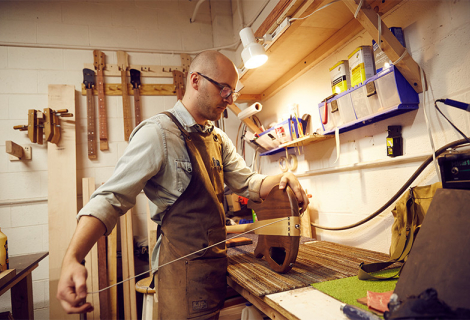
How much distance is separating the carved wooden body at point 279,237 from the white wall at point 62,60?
2160 mm

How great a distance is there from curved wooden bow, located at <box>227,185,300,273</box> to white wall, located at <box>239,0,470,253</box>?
2.11 ft

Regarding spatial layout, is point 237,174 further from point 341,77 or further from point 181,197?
point 341,77

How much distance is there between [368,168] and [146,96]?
2730 mm

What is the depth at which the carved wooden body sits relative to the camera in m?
1.20

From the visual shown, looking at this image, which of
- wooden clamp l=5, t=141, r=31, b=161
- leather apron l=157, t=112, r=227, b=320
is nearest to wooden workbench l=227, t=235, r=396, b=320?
leather apron l=157, t=112, r=227, b=320

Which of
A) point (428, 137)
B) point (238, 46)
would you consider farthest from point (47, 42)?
point (428, 137)

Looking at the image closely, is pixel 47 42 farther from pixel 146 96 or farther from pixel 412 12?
pixel 412 12

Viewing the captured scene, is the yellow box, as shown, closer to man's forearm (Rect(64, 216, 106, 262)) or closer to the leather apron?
the leather apron

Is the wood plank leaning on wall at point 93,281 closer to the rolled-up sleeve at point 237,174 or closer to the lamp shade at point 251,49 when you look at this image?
the rolled-up sleeve at point 237,174

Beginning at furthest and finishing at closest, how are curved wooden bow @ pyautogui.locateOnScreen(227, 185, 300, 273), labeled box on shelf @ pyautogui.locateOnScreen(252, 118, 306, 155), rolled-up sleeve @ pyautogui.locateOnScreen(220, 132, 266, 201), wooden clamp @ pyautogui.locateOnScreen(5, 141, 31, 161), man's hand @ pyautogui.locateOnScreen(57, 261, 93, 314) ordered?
1. wooden clamp @ pyautogui.locateOnScreen(5, 141, 31, 161)
2. labeled box on shelf @ pyautogui.locateOnScreen(252, 118, 306, 155)
3. rolled-up sleeve @ pyautogui.locateOnScreen(220, 132, 266, 201)
4. curved wooden bow @ pyautogui.locateOnScreen(227, 185, 300, 273)
5. man's hand @ pyautogui.locateOnScreen(57, 261, 93, 314)

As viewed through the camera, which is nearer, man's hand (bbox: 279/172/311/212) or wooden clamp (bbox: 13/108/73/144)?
man's hand (bbox: 279/172/311/212)

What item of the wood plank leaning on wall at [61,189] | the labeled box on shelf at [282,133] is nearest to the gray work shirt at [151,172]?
the labeled box on shelf at [282,133]

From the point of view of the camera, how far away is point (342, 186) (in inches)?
73.0

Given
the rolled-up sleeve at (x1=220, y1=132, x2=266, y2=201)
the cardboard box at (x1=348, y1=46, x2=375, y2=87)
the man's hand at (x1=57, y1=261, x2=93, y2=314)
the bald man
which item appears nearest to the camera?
the man's hand at (x1=57, y1=261, x2=93, y2=314)
